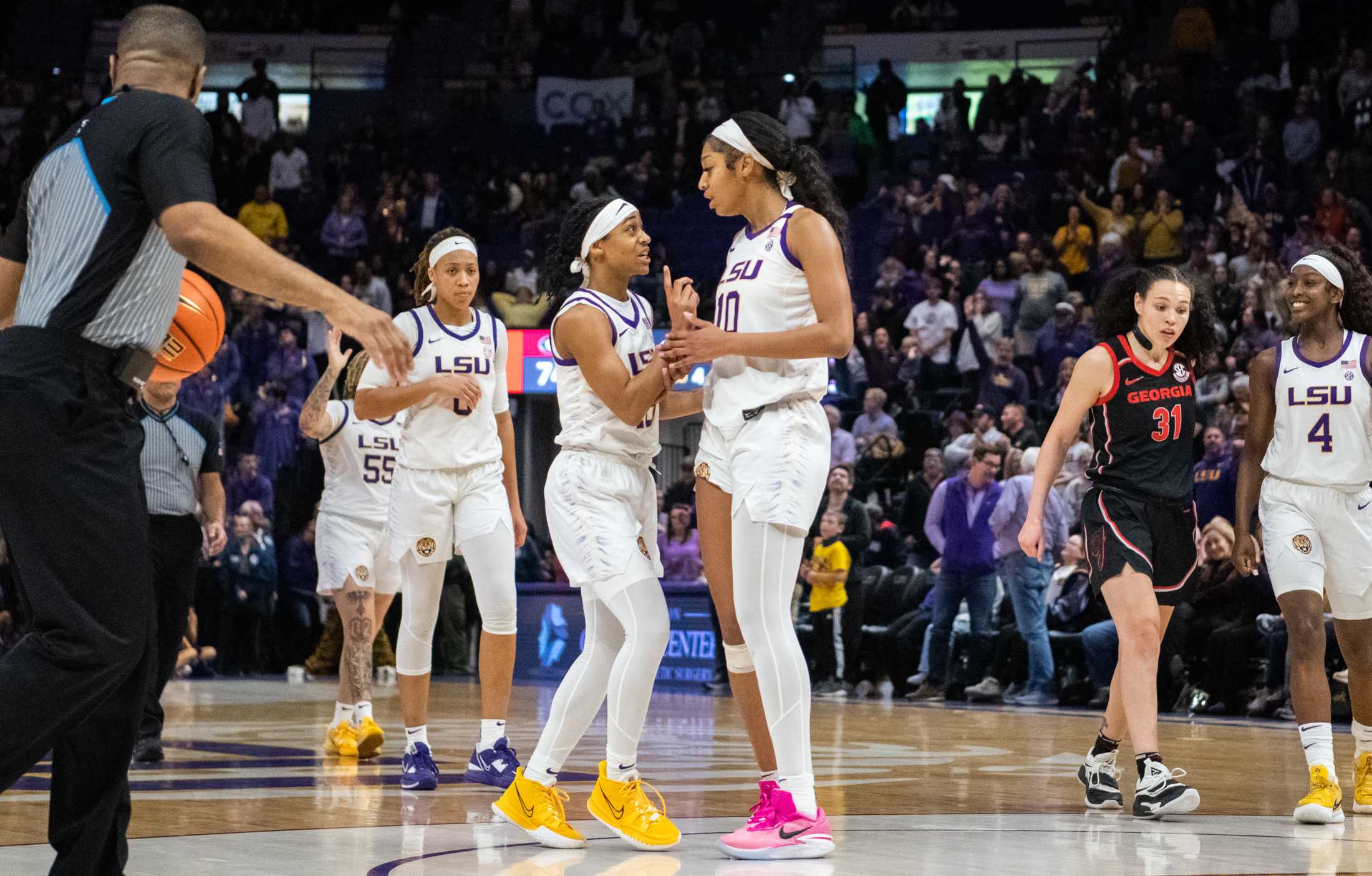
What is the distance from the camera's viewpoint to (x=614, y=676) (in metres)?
5.34

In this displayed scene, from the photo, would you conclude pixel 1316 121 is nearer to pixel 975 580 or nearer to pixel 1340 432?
pixel 975 580

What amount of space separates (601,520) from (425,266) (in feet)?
8.26

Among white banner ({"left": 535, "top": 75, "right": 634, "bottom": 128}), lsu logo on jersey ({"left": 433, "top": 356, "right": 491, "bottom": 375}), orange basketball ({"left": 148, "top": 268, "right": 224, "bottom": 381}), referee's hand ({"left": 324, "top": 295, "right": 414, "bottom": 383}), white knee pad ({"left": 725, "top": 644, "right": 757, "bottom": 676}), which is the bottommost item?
white knee pad ({"left": 725, "top": 644, "right": 757, "bottom": 676})

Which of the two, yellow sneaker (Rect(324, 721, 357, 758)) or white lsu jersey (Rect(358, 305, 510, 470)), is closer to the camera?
white lsu jersey (Rect(358, 305, 510, 470))

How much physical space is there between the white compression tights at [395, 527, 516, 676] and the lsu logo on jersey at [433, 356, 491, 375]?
77 cm

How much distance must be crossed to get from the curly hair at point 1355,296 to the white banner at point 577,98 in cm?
1841

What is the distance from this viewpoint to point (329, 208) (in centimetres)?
2300

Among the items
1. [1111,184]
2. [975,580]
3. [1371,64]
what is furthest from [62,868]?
[1371,64]

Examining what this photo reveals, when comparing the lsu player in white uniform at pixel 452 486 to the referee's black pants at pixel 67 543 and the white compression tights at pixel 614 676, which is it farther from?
the referee's black pants at pixel 67 543

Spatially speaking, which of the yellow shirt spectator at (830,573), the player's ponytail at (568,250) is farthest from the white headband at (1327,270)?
the yellow shirt spectator at (830,573)

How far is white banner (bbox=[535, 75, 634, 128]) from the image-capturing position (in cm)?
2441

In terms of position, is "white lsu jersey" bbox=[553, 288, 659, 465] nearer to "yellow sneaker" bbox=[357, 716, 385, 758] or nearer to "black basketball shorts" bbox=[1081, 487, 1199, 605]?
"black basketball shorts" bbox=[1081, 487, 1199, 605]

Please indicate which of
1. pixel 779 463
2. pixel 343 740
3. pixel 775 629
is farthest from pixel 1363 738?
pixel 343 740

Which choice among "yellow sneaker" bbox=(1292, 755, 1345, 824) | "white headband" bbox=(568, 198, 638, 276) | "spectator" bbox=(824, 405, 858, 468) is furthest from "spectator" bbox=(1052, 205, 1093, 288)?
"white headband" bbox=(568, 198, 638, 276)
